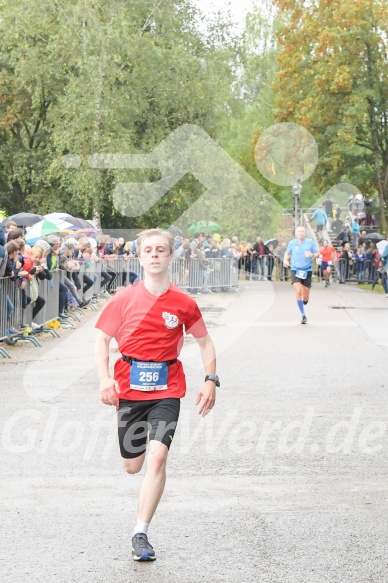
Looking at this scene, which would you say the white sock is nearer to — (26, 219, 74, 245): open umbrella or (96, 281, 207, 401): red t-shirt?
(96, 281, 207, 401): red t-shirt

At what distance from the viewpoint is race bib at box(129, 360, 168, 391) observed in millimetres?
5746

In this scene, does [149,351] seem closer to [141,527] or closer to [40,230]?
[141,527]

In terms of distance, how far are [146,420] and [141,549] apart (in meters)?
0.69

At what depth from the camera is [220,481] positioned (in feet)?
24.0

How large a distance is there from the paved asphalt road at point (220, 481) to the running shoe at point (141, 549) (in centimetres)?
5

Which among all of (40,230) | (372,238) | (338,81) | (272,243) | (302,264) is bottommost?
(272,243)

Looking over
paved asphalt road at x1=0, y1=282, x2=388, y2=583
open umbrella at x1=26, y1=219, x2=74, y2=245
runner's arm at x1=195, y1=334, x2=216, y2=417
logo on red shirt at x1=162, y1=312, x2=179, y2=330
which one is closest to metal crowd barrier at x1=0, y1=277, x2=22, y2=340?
paved asphalt road at x1=0, y1=282, x2=388, y2=583

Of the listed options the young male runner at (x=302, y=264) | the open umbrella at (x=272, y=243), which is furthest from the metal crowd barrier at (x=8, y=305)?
the open umbrella at (x=272, y=243)

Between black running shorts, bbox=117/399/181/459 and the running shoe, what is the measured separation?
452 millimetres

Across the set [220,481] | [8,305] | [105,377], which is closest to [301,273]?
[8,305]

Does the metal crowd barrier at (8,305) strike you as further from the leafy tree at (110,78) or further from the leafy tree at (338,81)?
the leafy tree at (338,81)

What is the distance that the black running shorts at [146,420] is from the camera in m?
5.66

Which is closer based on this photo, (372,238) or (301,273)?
(301,273)

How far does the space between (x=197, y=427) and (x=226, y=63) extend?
4091cm
